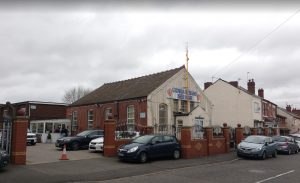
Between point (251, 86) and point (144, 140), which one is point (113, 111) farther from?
point (251, 86)

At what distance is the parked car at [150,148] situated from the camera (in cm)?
1903

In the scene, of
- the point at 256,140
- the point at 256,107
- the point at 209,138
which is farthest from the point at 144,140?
the point at 256,107

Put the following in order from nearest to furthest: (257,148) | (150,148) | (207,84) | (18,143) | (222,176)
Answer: (222,176)
(18,143)
(150,148)
(257,148)
(207,84)

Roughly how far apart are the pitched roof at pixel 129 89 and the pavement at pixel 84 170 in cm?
1369

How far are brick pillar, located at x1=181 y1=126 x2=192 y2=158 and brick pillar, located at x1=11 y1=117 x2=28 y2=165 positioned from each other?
9.83 m

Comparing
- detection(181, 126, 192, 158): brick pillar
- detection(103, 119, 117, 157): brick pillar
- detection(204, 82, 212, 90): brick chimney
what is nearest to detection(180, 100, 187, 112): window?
detection(181, 126, 192, 158): brick pillar

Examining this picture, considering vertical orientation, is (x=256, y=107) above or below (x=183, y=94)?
below

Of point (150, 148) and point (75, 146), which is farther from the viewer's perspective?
point (75, 146)

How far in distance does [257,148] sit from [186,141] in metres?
4.58

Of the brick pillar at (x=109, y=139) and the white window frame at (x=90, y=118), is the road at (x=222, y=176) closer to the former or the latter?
the brick pillar at (x=109, y=139)

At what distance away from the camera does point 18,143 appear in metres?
17.1

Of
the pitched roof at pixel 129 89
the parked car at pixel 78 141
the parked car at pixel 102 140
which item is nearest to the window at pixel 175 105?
the pitched roof at pixel 129 89

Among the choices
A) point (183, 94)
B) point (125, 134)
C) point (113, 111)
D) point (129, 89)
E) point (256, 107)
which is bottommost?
point (125, 134)

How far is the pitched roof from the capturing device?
3459cm
